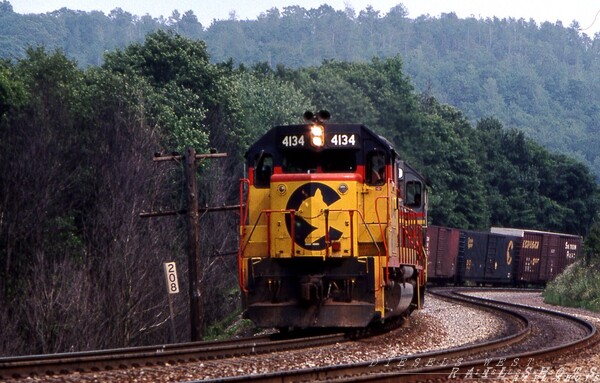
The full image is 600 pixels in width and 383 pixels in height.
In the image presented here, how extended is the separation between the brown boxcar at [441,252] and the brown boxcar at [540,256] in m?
5.76

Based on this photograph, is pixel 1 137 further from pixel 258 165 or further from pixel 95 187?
pixel 258 165

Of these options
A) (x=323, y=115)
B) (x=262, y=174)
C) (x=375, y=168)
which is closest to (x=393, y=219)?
(x=375, y=168)

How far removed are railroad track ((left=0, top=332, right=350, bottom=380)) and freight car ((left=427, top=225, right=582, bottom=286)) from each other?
28418 millimetres

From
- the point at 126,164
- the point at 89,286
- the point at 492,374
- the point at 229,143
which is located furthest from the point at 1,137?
the point at 492,374

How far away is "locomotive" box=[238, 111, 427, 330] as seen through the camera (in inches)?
691

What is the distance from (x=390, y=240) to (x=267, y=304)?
244cm

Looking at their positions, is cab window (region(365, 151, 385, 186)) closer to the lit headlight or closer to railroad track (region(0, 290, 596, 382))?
the lit headlight

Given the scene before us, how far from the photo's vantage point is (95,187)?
45.9 metres

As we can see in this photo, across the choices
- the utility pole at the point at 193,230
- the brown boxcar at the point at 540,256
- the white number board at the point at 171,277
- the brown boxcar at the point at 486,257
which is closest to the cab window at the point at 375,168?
the white number board at the point at 171,277

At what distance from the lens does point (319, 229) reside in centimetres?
1764

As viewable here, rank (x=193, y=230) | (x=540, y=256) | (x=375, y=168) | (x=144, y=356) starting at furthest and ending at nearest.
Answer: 1. (x=540, y=256)
2. (x=193, y=230)
3. (x=375, y=168)
4. (x=144, y=356)

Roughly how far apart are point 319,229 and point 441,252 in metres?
31.0

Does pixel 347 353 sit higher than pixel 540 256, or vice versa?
pixel 540 256

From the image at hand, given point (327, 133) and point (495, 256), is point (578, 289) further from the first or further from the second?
point (327, 133)
